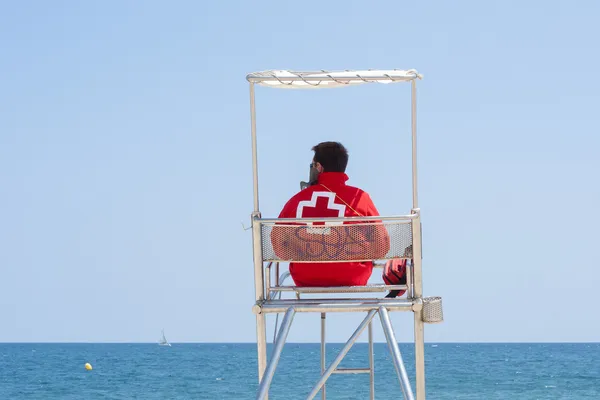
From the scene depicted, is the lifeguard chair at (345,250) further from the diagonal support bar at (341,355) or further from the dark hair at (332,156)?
the dark hair at (332,156)

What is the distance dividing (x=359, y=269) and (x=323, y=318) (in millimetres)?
851

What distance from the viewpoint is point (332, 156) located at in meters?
5.89

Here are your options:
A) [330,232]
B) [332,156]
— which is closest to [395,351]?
[330,232]

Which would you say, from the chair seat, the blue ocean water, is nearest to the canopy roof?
the chair seat

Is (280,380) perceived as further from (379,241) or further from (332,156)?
(379,241)

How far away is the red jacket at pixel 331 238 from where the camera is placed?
5496 mm

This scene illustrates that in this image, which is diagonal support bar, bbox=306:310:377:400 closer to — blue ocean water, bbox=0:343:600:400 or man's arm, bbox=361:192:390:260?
man's arm, bbox=361:192:390:260

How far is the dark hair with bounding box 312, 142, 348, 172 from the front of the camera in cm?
589

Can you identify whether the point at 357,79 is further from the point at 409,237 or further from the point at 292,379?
the point at 292,379

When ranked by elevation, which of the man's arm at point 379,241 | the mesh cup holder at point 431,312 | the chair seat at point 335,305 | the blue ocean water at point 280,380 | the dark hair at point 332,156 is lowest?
the blue ocean water at point 280,380

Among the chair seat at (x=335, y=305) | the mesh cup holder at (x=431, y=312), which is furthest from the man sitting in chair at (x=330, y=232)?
the mesh cup holder at (x=431, y=312)

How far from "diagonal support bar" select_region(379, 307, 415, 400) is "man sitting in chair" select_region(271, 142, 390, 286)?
312 mm

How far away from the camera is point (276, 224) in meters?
5.50

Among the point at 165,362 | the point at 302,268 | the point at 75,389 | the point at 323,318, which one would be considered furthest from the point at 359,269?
the point at 165,362
